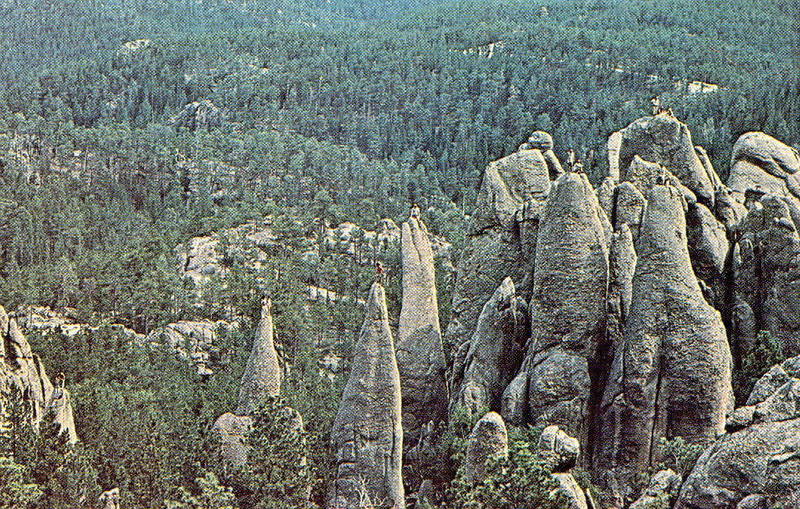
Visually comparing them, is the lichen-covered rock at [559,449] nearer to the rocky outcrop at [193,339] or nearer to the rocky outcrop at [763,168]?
the rocky outcrop at [763,168]

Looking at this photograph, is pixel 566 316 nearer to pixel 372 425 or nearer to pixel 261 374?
pixel 372 425

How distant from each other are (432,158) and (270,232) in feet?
180

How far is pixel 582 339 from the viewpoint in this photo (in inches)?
1575

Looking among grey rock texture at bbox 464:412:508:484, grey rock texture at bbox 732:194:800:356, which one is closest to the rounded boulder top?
grey rock texture at bbox 732:194:800:356

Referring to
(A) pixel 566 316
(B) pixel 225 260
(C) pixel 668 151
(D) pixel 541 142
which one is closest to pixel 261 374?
(A) pixel 566 316

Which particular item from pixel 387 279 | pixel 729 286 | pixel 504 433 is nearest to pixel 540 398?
pixel 504 433

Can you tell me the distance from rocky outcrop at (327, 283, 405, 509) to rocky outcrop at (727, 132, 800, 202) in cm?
→ 1992

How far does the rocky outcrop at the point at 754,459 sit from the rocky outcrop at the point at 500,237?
15414mm

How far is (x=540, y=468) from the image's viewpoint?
3203 cm

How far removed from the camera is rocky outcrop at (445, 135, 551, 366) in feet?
149

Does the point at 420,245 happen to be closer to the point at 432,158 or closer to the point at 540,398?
the point at 540,398

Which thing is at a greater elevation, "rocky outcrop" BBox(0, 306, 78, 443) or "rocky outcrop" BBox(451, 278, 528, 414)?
"rocky outcrop" BBox(451, 278, 528, 414)

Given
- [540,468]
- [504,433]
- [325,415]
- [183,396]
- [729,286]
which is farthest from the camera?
[183,396]

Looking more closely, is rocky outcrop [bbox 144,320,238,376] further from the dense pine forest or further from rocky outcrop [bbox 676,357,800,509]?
rocky outcrop [bbox 676,357,800,509]
